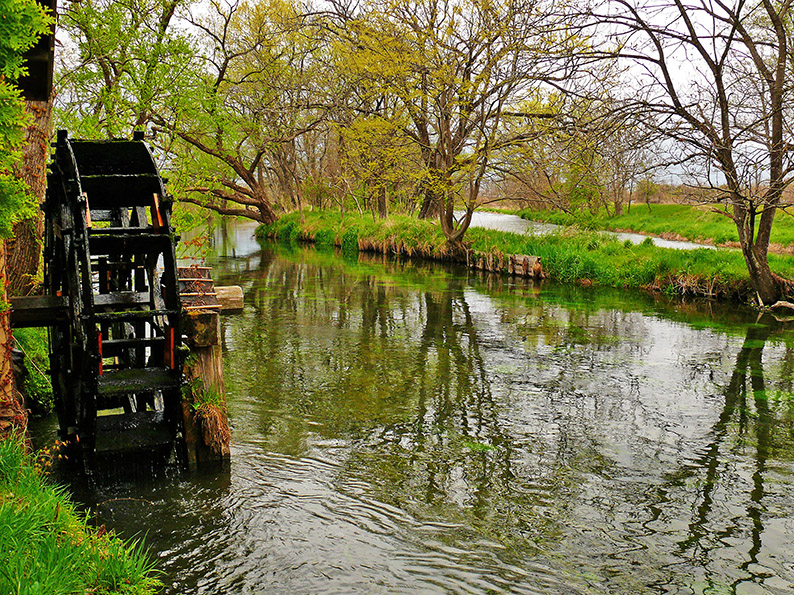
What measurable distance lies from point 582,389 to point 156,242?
5370mm

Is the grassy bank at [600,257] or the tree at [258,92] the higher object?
the tree at [258,92]

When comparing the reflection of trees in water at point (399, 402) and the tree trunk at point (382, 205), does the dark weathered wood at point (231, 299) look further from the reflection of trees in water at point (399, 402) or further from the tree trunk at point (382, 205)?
the tree trunk at point (382, 205)

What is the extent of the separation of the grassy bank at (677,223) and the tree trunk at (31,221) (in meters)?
10.7

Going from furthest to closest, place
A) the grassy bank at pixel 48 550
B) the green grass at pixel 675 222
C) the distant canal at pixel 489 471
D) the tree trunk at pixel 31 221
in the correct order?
the green grass at pixel 675 222 < the tree trunk at pixel 31 221 < the distant canal at pixel 489 471 < the grassy bank at pixel 48 550

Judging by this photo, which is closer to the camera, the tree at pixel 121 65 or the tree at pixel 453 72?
the tree at pixel 121 65

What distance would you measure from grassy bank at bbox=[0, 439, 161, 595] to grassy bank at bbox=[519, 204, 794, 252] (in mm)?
11672

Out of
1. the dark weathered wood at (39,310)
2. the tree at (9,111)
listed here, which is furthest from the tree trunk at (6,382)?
the dark weathered wood at (39,310)

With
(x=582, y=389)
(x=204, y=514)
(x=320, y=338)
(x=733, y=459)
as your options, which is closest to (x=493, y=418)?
(x=582, y=389)

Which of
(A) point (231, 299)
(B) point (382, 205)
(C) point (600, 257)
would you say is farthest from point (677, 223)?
(A) point (231, 299)

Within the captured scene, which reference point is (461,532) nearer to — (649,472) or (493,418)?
(649,472)

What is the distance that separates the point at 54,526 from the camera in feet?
12.7

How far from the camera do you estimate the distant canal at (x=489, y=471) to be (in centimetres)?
450

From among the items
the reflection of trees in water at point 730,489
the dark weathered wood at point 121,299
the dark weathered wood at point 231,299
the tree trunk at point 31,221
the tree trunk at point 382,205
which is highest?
the tree trunk at point 382,205

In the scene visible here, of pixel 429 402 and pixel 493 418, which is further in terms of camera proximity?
pixel 429 402
